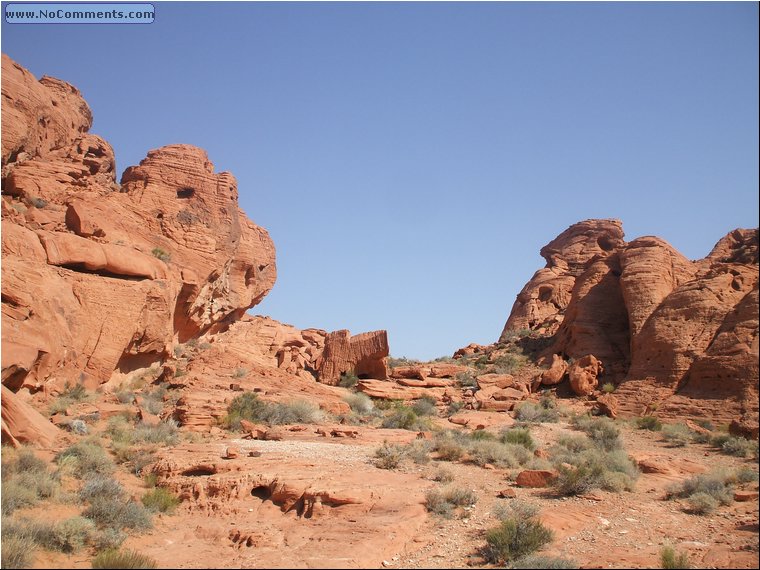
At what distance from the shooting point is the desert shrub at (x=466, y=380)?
2933 centimetres

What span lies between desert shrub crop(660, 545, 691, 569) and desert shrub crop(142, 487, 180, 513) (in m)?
8.22

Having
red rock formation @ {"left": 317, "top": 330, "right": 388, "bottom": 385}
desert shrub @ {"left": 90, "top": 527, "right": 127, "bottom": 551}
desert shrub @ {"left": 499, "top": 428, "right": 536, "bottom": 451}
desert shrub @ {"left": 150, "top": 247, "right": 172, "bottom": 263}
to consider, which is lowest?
desert shrub @ {"left": 90, "top": 527, "right": 127, "bottom": 551}

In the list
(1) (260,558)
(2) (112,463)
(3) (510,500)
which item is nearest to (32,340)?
(2) (112,463)

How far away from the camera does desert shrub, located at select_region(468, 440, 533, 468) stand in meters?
13.7

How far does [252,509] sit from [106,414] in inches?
344

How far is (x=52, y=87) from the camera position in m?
34.8

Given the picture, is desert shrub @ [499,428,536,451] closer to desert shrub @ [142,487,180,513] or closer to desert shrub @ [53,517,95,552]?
desert shrub @ [142,487,180,513]

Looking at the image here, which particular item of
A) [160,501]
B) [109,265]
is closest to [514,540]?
[160,501]

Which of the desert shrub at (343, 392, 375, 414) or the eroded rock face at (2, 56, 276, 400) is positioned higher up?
the eroded rock face at (2, 56, 276, 400)

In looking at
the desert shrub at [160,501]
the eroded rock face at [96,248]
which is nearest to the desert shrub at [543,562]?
the desert shrub at [160,501]

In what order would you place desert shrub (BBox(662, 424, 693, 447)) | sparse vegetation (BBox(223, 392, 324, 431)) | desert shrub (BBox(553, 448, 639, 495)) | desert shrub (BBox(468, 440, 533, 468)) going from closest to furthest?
desert shrub (BBox(553, 448, 639, 495)) < desert shrub (BBox(468, 440, 533, 468)) < desert shrub (BBox(662, 424, 693, 447)) < sparse vegetation (BBox(223, 392, 324, 431))

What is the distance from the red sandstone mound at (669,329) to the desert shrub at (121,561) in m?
12.7

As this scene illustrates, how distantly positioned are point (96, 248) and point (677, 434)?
2063 centimetres

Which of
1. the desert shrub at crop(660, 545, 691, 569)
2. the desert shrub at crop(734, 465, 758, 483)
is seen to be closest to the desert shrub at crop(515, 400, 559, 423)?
the desert shrub at crop(734, 465, 758, 483)
